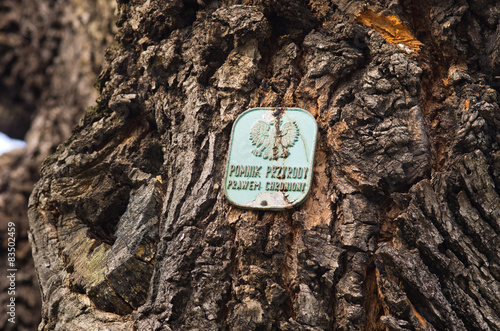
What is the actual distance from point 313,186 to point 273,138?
1.15 ft

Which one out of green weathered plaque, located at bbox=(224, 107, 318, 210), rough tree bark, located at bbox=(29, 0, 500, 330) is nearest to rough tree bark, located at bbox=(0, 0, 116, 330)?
rough tree bark, located at bbox=(29, 0, 500, 330)

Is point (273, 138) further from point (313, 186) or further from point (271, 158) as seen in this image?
point (313, 186)

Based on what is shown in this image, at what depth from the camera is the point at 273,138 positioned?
2.83 meters

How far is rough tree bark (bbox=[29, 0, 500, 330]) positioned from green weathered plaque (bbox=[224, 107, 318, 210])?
0.07m

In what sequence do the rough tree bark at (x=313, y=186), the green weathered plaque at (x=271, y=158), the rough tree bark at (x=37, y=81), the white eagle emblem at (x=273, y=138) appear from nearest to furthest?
the rough tree bark at (x=313, y=186), the green weathered plaque at (x=271, y=158), the white eagle emblem at (x=273, y=138), the rough tree bark at (x=37, y=81)

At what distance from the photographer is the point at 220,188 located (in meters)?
2.81

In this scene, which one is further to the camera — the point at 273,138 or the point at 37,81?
the point at 37,81

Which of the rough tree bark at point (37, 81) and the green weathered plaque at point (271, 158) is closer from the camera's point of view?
the green weathered plaque at point (271, 158)

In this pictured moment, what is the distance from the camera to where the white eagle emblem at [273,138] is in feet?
9.15

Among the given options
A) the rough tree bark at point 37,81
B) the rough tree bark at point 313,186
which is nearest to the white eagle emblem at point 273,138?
the rough tree bark at point 313,186

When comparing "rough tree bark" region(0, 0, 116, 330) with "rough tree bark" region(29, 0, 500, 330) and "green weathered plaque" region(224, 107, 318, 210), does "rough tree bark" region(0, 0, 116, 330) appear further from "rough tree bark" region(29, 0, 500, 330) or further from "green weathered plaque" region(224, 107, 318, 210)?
"green weathered plaque" region(224, 107, 318, 210)

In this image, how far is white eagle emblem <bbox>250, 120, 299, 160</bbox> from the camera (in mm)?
2789

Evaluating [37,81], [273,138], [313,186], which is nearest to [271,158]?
[273,138]

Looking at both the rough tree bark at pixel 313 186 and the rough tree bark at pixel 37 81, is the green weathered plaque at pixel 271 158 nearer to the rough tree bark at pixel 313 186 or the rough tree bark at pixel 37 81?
the rough tree bark at pixel 313 186
